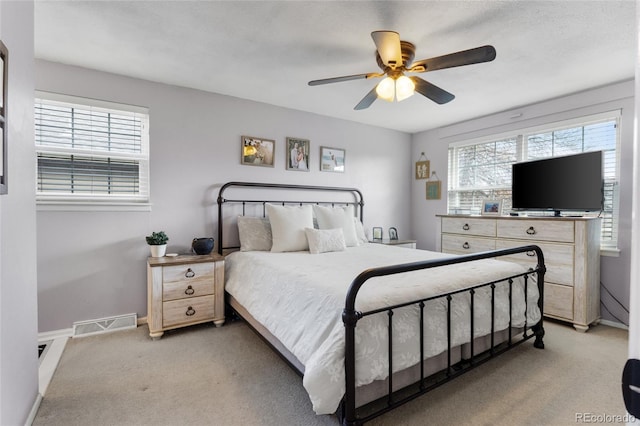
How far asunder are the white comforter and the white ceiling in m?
1.67

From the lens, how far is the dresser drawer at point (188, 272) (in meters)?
2.71

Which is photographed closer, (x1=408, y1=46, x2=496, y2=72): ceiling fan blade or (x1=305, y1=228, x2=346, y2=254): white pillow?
(x1=408, y1=46, x2=496, y2=72): ceiling fan blade

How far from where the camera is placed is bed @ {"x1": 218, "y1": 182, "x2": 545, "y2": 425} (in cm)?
147

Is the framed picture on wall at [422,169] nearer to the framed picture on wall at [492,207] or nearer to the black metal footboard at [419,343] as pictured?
the framed picture on wall at [492,207]

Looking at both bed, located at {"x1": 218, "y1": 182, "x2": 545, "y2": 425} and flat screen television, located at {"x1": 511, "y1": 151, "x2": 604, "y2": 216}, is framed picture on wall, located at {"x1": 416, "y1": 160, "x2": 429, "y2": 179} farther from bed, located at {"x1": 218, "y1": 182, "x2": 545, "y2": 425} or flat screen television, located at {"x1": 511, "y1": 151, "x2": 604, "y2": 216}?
bed, located at {"x1": 218, "y1": 182, "x2": 545, "y2": 425}

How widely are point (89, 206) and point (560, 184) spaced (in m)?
4.59

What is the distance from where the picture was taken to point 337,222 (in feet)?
11.7

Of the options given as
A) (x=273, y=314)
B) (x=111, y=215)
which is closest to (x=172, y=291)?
(x=111, y=215)

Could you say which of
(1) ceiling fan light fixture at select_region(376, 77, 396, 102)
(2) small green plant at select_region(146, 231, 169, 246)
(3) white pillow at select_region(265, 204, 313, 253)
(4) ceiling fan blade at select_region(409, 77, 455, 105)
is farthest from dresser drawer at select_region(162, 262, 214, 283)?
(4) ceiling fan blade at select_region(409, 77, 455, 105)

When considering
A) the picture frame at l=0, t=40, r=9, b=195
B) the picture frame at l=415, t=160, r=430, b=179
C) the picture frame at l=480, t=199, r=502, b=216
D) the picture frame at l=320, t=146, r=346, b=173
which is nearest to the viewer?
the picture frame at l=0, t=40, r=9, b=195

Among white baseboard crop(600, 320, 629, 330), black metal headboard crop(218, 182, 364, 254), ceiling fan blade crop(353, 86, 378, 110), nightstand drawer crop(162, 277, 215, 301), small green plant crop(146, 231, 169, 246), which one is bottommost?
white baseboard crop(600, 320, 629, 330)

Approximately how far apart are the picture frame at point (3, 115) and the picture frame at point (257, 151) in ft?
7.41

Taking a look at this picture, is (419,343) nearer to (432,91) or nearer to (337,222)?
(432,91)

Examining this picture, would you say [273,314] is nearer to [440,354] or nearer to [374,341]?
[374,341]
